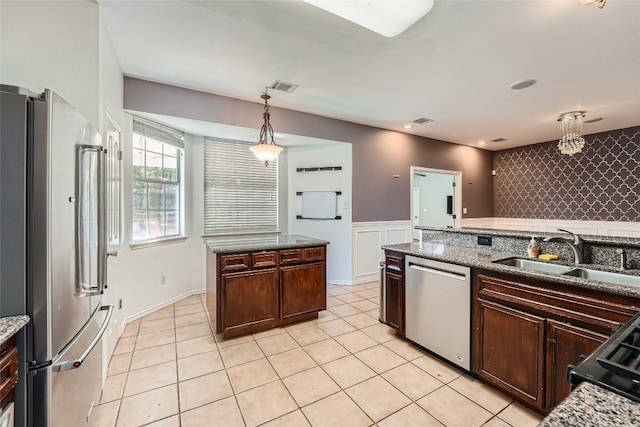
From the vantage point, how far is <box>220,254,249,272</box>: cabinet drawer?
2682 mm

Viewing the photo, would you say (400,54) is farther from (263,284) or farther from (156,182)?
(156,182)

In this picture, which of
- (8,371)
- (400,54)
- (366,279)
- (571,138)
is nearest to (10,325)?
(8,371)

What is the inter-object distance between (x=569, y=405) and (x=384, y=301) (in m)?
2.45

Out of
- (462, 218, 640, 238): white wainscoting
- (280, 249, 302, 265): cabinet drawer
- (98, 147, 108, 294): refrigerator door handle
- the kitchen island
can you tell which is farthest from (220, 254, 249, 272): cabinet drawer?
(462, 218, 640, 238): white wainscoting

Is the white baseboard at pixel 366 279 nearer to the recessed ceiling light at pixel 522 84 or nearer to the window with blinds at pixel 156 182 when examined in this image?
the window with blinds at pixel 156 182

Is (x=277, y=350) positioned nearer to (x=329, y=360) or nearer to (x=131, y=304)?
(x=329, y=360)

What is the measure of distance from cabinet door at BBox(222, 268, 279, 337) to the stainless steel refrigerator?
1.41 metres

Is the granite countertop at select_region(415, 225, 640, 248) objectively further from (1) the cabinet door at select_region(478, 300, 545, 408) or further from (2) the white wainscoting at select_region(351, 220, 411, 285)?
(2) the white wainscoting at select_region(351, 220, 411, 285)

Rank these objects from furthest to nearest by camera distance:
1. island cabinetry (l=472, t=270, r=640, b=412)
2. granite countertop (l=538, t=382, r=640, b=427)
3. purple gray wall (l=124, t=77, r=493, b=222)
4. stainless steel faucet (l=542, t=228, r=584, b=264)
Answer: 1. purple gray wall (l=124, t=77, r=493, b=222)
2. stainless steel faucet (l=542, t=228, r=584, b=264)
3. island cabinetry (l=472, t=270, r=640, b=412)
4. granite countertop (l=538, t=382, r=640, b=427)

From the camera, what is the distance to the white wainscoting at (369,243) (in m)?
4.76

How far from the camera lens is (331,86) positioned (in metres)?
3.29

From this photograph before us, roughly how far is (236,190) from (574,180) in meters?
6.70

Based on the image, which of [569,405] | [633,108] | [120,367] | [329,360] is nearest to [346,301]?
[329,360]

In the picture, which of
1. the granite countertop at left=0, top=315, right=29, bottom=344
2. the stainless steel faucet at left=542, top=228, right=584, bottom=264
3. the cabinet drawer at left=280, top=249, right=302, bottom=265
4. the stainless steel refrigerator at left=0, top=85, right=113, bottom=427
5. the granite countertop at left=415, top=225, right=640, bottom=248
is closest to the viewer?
the granite countertop at left=0, top=315, right=29, bottom=344
